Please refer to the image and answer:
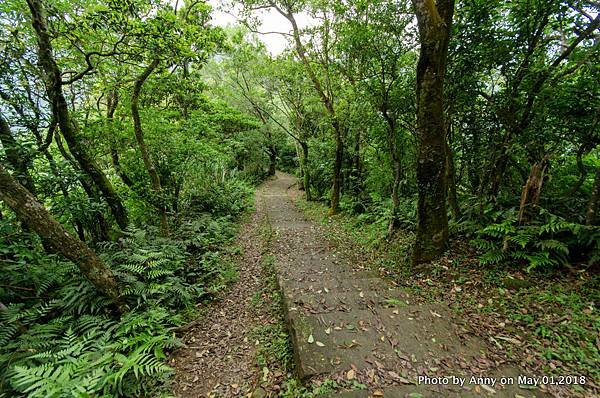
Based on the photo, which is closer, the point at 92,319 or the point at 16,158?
the point at 92,319

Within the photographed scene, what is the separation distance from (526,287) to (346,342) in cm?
262

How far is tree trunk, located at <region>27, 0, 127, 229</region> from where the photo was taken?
4133 mm

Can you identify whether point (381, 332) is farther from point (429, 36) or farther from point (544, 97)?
point (544, 97)

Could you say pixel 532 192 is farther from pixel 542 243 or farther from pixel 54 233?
pixel 54 233

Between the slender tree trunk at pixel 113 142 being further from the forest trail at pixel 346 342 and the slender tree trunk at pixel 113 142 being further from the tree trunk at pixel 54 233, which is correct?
the forest trail at pixel 346 342

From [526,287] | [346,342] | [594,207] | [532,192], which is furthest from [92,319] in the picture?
[594,207]

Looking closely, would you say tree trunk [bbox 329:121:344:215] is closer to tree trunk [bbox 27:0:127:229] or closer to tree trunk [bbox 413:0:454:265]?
tree trunk [bbox 413:0:454:265]

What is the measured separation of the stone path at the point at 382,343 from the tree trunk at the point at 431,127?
4.05ft

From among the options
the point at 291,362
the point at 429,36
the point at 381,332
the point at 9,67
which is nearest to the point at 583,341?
the point at 381,332

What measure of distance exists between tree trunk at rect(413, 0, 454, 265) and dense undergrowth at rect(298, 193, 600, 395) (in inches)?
17.3

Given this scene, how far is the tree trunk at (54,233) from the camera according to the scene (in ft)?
9.34

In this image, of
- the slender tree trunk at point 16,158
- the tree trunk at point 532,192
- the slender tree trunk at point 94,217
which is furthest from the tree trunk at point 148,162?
the tree trunk at point 532,192

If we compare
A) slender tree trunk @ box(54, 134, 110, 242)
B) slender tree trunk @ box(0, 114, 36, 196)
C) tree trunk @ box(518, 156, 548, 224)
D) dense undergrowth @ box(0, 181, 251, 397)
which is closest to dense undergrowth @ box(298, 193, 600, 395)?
tree trunk @ box(518, 156, 548, 224)

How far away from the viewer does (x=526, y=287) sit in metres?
3.37
